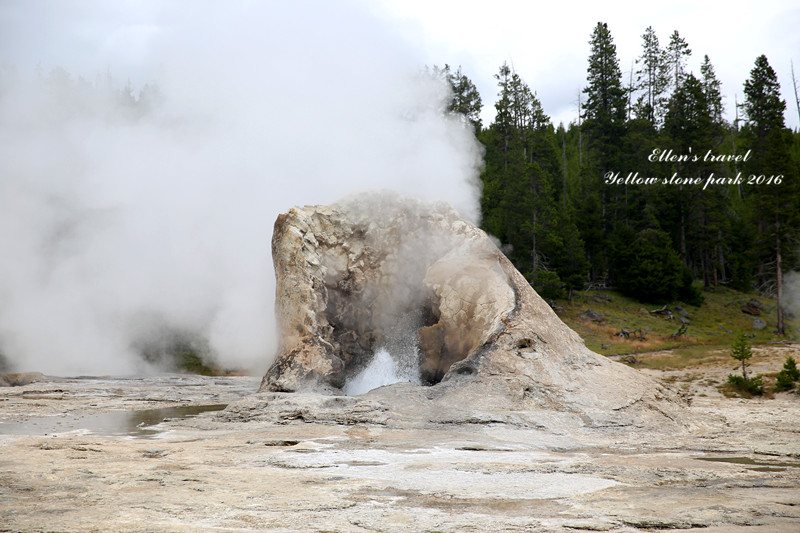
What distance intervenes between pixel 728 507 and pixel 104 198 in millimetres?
28668

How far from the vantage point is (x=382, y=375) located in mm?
14078

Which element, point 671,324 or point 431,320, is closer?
point 431,320

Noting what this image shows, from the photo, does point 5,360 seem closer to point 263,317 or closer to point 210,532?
point 263,317

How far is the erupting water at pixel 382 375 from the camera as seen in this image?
1379cm

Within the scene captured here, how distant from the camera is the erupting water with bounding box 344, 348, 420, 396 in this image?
13.8 meters

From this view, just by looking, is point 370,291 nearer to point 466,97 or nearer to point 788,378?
point 788,378

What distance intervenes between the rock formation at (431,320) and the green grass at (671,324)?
39.8 feet

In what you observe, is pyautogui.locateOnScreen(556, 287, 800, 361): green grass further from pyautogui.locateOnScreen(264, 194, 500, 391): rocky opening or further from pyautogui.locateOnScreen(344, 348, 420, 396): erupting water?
pyautogui.locateOnScreen(344, 348, 420, 396): erupting water

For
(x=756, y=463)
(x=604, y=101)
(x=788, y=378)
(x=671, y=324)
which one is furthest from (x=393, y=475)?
(x=604, y=101)

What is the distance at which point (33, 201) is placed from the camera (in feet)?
91.8

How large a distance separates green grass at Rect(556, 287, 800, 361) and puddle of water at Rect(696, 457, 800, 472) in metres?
15.5

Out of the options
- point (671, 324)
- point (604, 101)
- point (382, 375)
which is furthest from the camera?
point (604, 101)

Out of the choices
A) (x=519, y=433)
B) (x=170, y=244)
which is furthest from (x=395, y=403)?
(x=170, y=244)

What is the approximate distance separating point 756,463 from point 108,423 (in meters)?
9.37
